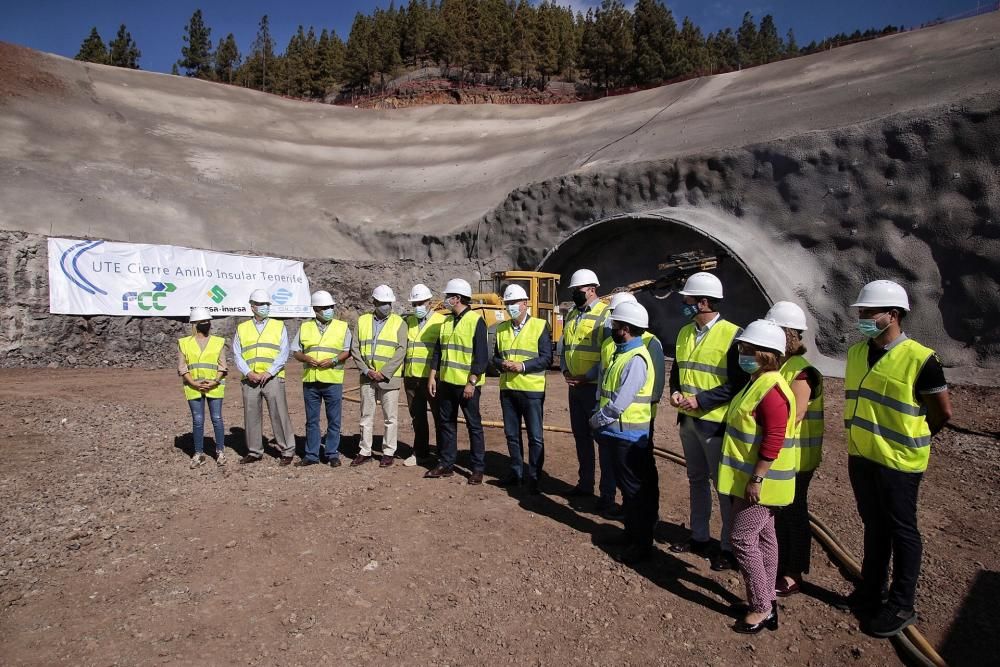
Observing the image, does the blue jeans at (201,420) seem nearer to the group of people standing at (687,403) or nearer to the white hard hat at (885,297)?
the group of people standing at (687,403)

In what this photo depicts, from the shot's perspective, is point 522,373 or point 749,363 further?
point 522,373

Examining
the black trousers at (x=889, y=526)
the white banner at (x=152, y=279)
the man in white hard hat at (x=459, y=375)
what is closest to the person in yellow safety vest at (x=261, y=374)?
the man in white hard hat at (x=459, y=375)

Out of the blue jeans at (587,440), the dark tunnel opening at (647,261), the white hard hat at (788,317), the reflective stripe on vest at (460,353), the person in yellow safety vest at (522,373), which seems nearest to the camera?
the white hard hat at (788,317)

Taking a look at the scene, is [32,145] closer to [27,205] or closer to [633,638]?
[27,205]

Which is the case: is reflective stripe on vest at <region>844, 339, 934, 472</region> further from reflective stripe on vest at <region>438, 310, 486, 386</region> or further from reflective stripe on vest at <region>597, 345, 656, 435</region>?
reflective stripe on vest at <region>438, 310, 486, 386</region>

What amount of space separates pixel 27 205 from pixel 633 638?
18.5 meters

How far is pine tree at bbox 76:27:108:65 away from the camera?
4653 centimetres

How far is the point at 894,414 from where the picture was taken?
3.54 metres

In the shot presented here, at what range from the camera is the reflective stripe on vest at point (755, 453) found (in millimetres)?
3514

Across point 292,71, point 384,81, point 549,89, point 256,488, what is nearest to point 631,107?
point 256,488

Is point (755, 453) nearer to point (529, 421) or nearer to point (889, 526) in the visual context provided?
point (889, 526)

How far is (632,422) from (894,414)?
5.16ft

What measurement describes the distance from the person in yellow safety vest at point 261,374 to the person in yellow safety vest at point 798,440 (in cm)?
493

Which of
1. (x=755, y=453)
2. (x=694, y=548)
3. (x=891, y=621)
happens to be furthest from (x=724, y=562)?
(x=755, y=453)
